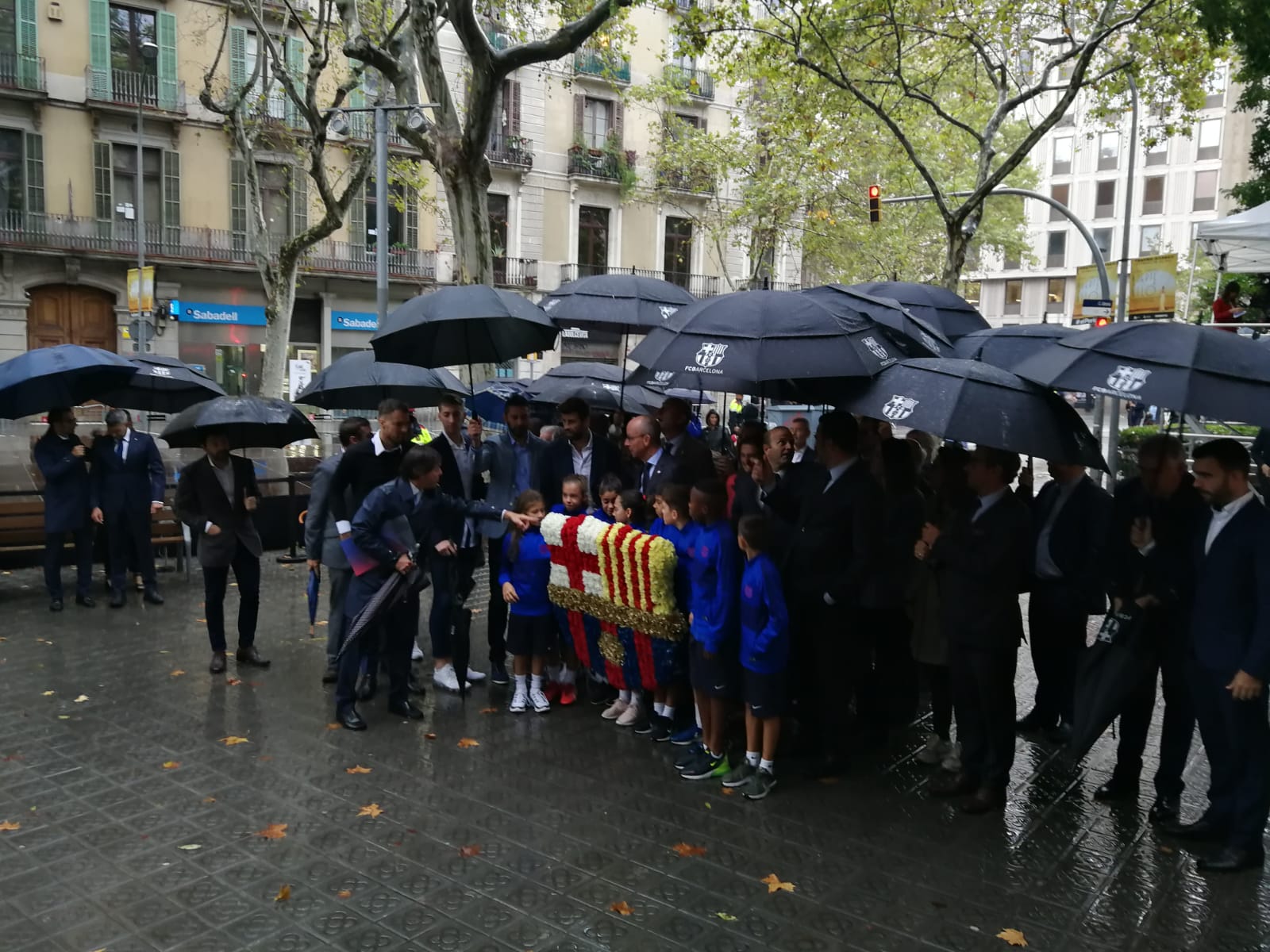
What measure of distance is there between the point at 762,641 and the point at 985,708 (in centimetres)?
127

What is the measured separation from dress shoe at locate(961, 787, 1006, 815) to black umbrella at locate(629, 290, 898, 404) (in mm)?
2397

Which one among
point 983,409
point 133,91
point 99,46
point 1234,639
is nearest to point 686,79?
point 133,91

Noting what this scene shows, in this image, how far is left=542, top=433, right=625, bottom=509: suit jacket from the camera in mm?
7832

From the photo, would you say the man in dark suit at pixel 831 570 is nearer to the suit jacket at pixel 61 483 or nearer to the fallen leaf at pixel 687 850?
the fallen leaf at pixel 687 850

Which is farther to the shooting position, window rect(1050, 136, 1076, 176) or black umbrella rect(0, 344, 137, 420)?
window rect(1050, 136, 1076, 176)

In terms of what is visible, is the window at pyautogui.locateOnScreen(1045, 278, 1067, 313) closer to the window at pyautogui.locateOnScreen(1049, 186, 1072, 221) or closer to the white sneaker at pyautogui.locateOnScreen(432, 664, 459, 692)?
the window at pyautogui.locateOnScreen(1049, 186, 1072, 221)

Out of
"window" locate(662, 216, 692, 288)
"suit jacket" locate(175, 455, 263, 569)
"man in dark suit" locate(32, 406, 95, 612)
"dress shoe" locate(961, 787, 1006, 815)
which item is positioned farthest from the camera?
"window" locate(662, 216, 692, 288)

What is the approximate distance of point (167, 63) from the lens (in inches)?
1174

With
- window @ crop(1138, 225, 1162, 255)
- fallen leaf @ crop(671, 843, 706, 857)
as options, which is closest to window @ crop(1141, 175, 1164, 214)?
window @ crop(1138, 225, 1162, 255)

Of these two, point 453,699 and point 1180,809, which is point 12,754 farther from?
point 1180,809

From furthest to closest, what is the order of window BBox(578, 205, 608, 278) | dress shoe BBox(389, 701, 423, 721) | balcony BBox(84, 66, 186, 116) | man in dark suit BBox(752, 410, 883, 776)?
window BBox(578, 205, 608, 278), balcony BBox(84, 66, 186, 116), dress shoe BBox(389, 701, 423, 721), man in dark suit BBox(752, 410, 883, 776)

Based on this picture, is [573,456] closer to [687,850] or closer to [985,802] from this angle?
[687,850]

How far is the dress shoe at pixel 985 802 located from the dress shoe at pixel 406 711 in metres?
3.60

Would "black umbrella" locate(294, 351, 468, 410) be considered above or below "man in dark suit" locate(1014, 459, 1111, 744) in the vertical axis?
above
